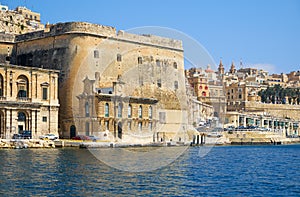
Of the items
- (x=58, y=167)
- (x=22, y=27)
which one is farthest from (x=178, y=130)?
(x=58, y=167)

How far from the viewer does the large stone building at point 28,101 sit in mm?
40500

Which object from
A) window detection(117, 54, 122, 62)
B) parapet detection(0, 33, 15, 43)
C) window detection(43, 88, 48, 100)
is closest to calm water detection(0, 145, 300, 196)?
window detection(43, 88, 48, 100)

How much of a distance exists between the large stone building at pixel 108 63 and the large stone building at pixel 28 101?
2.64 m

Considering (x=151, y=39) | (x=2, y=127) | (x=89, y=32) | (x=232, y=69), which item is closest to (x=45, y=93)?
(x=2, y=127)

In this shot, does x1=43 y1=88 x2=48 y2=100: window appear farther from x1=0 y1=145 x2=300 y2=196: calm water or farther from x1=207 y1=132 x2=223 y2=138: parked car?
x1=207 y1=132 x2=223 y2=138: parked car

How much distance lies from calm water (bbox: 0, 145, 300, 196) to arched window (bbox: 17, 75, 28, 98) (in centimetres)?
1302

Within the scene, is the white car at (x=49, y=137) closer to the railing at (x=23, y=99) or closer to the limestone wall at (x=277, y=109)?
the railing at (x=23, y=99)

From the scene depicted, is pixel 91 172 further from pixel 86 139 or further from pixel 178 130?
pixel 178 130

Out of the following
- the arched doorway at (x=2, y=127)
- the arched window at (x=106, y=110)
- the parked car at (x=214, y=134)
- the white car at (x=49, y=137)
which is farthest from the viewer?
the parked car at (x=214, y=134)

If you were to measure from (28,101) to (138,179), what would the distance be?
21714 millimetres

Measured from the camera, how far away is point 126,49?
52.0m

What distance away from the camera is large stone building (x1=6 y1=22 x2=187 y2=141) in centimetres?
4744

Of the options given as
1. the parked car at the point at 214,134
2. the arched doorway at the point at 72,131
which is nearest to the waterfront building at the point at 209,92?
the parked car at the point at 214,134

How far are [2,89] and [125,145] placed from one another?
10.0 metres
